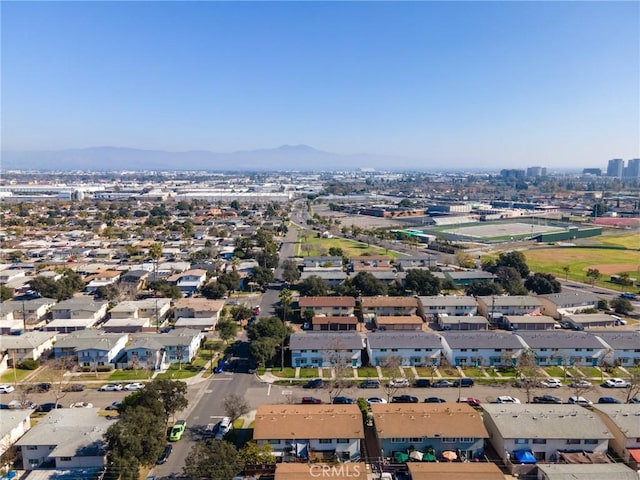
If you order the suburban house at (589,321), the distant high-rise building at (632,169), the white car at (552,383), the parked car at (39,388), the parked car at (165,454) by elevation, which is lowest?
the parked car at (39,388)

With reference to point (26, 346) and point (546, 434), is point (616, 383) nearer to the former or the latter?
point (546, 434)

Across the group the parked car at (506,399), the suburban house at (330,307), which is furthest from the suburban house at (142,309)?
the parked car at (506,399)

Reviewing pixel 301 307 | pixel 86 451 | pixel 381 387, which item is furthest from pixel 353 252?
pixel 86 451

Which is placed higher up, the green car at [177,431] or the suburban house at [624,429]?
the suburban house at [624,429]

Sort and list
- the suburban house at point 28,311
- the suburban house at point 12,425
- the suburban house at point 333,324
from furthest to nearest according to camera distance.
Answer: the suburban house at point 28,311 < the suburban house at point 333,324 < the suburban house at point 12,425

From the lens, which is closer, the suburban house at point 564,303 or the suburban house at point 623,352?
the suburban house at point 623,352

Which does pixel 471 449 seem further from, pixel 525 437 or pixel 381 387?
pixel 381 387

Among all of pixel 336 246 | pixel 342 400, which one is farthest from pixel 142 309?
pixel 336 246

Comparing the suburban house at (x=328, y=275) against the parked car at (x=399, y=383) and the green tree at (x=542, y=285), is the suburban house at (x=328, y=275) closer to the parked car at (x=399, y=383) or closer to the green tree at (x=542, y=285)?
the green tree at (x=542, y=285)
